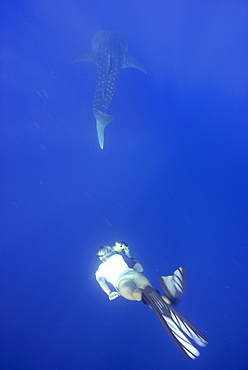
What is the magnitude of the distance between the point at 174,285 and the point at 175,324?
33cm

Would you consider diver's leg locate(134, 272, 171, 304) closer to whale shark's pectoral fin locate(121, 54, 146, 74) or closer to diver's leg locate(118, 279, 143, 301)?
diver's leg locate(118, 279, 143, 301)

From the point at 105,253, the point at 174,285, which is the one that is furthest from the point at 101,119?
the point at 174,285

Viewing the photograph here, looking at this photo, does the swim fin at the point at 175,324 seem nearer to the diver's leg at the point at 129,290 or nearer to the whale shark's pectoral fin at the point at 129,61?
the diver's leg at the point at 129,290

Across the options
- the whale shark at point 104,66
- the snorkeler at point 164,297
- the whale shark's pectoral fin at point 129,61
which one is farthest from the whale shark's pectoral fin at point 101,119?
the snorkeler at point 164,297

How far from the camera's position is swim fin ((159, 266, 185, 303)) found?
2250 mm

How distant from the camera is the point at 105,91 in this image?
184 inches

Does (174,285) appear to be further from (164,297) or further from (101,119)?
(101,119)

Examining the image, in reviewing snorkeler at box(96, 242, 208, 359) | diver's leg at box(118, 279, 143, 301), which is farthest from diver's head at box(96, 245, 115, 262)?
diver's leg at box(118, 279, 143, 301)

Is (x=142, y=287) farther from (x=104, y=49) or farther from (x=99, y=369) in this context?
(x=99, y=369)

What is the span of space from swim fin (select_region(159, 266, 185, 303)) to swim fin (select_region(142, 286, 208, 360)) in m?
0.11

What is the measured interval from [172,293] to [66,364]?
222 inches

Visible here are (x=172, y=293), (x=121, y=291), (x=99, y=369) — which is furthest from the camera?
(x=99, y=369)

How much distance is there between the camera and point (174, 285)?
7.52 ft

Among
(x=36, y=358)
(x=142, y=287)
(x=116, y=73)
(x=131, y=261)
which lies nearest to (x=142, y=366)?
(x=36, y=358)
